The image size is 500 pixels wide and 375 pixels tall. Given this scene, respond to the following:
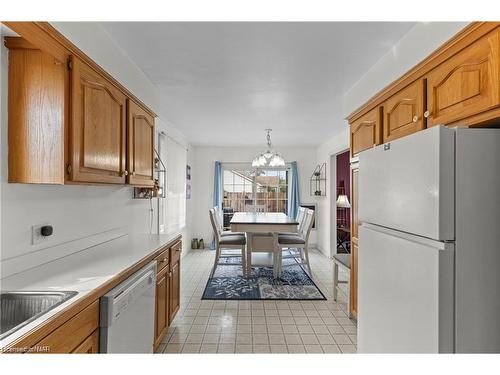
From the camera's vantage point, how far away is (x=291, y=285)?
13.1ft

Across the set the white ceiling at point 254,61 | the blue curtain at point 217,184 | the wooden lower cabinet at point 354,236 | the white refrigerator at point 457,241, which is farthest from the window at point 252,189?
the white refrigerator at point 457,241

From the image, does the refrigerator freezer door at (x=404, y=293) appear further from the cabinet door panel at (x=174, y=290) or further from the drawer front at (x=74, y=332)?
the cabinet door panel at (x=174, y=290)

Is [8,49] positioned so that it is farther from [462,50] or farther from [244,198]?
[244,198]

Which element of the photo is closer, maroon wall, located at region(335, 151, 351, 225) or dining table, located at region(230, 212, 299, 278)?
dining table, located at region(230, 212, 299, 278)

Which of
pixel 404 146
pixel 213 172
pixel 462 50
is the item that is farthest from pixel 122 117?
pixel 213 172

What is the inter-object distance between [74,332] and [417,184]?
1479 mm

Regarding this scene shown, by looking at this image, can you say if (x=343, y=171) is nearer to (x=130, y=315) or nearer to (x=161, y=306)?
(x=161, y=306)

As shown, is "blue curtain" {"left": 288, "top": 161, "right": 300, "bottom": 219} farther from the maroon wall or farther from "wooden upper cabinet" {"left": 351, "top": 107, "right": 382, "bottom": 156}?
"wooden upper cabinet" {"left": 351, "top": 107, "right": 382, "bottom": 156}

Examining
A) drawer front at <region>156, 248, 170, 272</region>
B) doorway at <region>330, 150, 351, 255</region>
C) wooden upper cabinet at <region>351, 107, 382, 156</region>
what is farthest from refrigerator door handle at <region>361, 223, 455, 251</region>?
doorway at <region>330, 150, 351, 255</region>

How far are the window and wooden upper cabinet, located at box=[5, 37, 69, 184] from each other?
17.4 feet

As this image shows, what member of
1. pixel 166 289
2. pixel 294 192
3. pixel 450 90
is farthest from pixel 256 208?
pixel 450 90

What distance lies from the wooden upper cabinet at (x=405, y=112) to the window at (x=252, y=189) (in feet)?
15.5

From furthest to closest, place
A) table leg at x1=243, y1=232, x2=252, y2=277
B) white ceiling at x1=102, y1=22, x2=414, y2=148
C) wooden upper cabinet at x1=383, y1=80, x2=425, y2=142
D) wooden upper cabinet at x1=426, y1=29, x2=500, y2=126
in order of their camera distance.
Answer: table leg at x1=243, y1=232, x2=252, y2=277 < white ceiling at x1=102, y1=22, x2=414, y2=148 < wooden upper cabinet at x1=383, y1=80, x2=425, y2=142 < wooden upper cabinet at x1=426, y1=29, x2=500, y2=126

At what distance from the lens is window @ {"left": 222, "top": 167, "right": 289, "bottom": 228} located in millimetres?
6883
